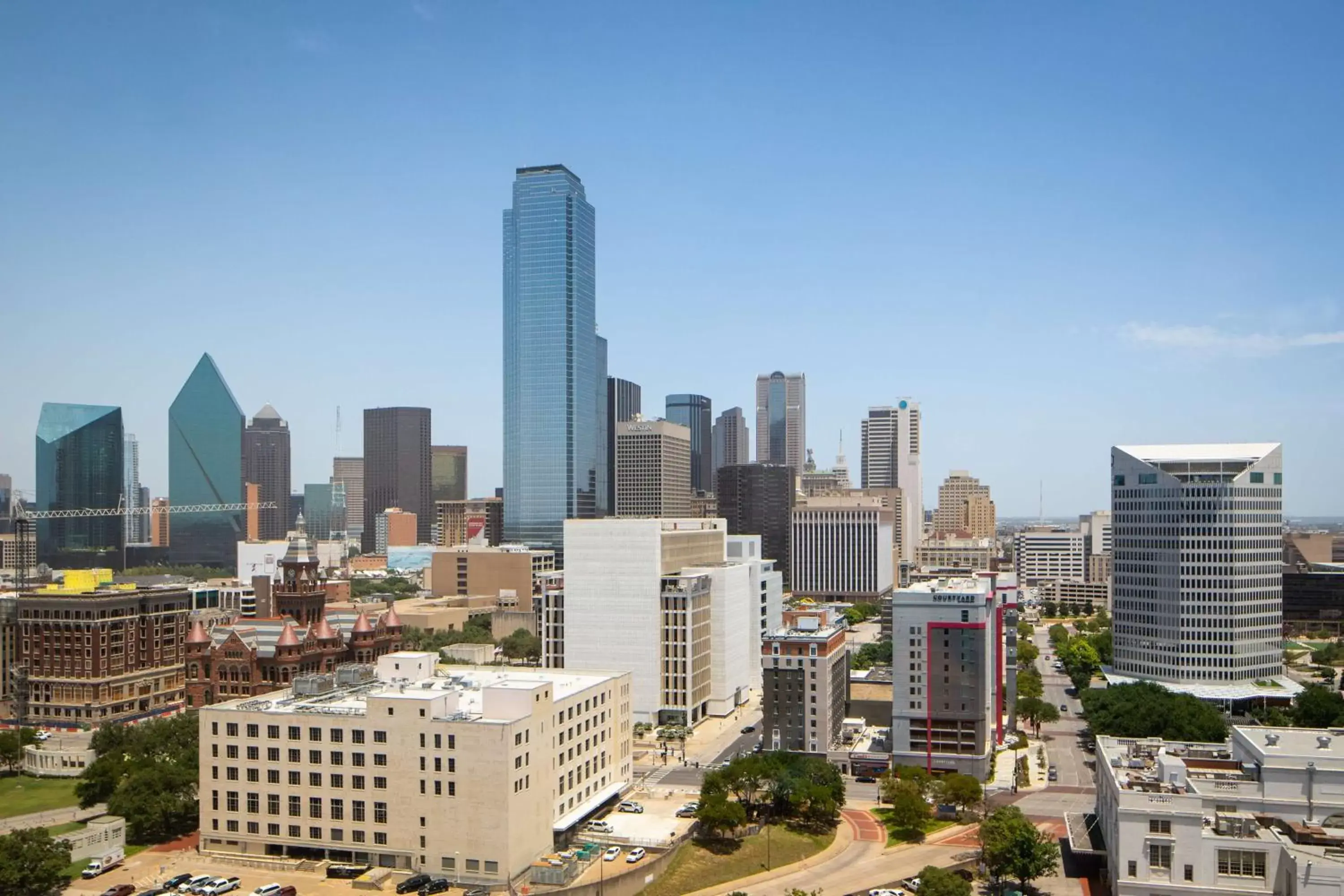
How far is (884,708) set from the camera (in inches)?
5030

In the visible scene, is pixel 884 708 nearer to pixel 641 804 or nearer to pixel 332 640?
pixel 641 804

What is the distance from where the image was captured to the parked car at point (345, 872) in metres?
77.2

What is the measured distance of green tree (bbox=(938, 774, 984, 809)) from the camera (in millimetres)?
93188

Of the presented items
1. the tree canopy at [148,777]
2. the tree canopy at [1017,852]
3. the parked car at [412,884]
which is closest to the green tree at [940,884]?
the tree canopy at [1017,852]

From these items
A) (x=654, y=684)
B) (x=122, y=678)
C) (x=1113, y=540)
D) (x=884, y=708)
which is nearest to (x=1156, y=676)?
(x=1113, y=540)

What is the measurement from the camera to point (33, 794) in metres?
104

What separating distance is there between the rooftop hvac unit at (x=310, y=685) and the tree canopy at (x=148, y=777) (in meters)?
10.9

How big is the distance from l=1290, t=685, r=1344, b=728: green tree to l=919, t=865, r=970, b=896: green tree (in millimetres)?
60877

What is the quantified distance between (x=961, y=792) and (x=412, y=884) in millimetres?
45292

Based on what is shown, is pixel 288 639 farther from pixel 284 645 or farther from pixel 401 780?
pixel 401 780

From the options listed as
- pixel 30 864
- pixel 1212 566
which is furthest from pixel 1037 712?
pixel 30 864

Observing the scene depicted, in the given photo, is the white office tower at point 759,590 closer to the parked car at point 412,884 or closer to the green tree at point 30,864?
the parked car at point 412,884

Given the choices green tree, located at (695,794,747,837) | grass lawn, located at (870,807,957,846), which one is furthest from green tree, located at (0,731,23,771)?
grass lawn, located at (870,807,957,846)

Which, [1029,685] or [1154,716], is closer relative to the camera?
[1154,716]
